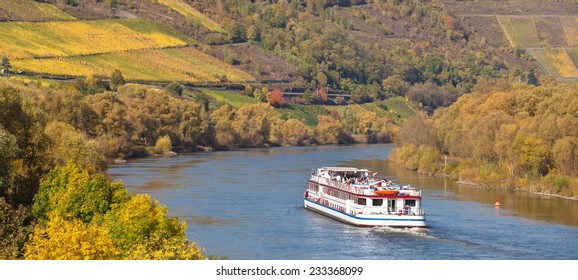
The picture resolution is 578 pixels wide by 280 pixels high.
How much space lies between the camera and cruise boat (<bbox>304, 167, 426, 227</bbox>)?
213 ft

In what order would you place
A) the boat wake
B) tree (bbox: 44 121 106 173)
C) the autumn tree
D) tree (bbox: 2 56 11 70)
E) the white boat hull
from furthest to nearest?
1. tree (bbox: 2 56 11 70)
2. tree (bbox: 44 121 106 173)
3. the white boat hull
4. the boat wake
5. the autumn tree

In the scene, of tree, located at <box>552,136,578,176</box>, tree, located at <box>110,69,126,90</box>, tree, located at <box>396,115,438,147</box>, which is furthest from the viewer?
tree, located at <box>110,69,126,90</box>

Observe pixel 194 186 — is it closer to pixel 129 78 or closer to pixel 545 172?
pixel 545 172

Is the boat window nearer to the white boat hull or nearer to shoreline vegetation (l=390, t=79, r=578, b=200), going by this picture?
the white boat hull

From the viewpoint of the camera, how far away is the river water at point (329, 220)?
55656 millimetres

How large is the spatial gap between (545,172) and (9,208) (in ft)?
167

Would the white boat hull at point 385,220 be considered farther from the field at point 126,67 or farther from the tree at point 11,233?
the field at point 126,67

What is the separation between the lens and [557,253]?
55.1 m

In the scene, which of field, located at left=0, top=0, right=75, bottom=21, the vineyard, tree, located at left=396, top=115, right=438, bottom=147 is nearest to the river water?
tree, located at left=396, top=115, right=438, bottom=147

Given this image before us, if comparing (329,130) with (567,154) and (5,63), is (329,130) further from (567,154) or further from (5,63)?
(567,154)

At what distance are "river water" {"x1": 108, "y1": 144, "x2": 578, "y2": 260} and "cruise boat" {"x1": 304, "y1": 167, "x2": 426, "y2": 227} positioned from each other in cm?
90

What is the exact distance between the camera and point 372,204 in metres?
66.4

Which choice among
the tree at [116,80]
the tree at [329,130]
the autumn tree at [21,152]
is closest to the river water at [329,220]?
the autumn tree at [21,152]

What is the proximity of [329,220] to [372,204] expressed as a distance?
175 inches
